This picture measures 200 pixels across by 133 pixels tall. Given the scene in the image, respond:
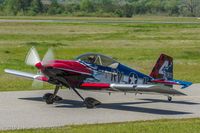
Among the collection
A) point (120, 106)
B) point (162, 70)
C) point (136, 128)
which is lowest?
point (120, 106)

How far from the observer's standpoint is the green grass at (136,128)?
12.6 m

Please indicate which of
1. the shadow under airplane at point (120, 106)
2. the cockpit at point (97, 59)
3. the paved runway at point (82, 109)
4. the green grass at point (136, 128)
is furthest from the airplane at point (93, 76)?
the green grass at point (136, 128)

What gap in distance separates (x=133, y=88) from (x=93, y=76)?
5.55ft

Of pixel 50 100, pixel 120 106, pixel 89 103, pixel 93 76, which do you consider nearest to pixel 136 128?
pixel 89 103

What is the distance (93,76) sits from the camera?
1633cm

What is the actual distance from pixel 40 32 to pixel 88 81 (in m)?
45.4

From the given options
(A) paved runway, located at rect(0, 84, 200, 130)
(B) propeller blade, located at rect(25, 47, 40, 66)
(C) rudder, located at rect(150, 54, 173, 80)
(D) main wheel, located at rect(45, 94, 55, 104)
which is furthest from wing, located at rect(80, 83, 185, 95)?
(C) rudder, located at rect(150, 54, 173, 80)

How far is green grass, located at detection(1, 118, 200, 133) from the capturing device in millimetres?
12555

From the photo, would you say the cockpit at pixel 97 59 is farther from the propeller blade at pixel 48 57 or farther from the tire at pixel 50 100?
the tire at pixel 50 100

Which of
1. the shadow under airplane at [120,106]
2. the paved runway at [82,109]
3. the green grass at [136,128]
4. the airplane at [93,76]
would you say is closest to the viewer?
the green grass at [136,128]

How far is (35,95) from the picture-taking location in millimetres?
18875

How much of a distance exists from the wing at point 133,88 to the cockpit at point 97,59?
809mm

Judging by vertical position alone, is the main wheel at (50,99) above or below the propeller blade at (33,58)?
below

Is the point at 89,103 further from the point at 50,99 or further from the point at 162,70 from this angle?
the point at 162,70
